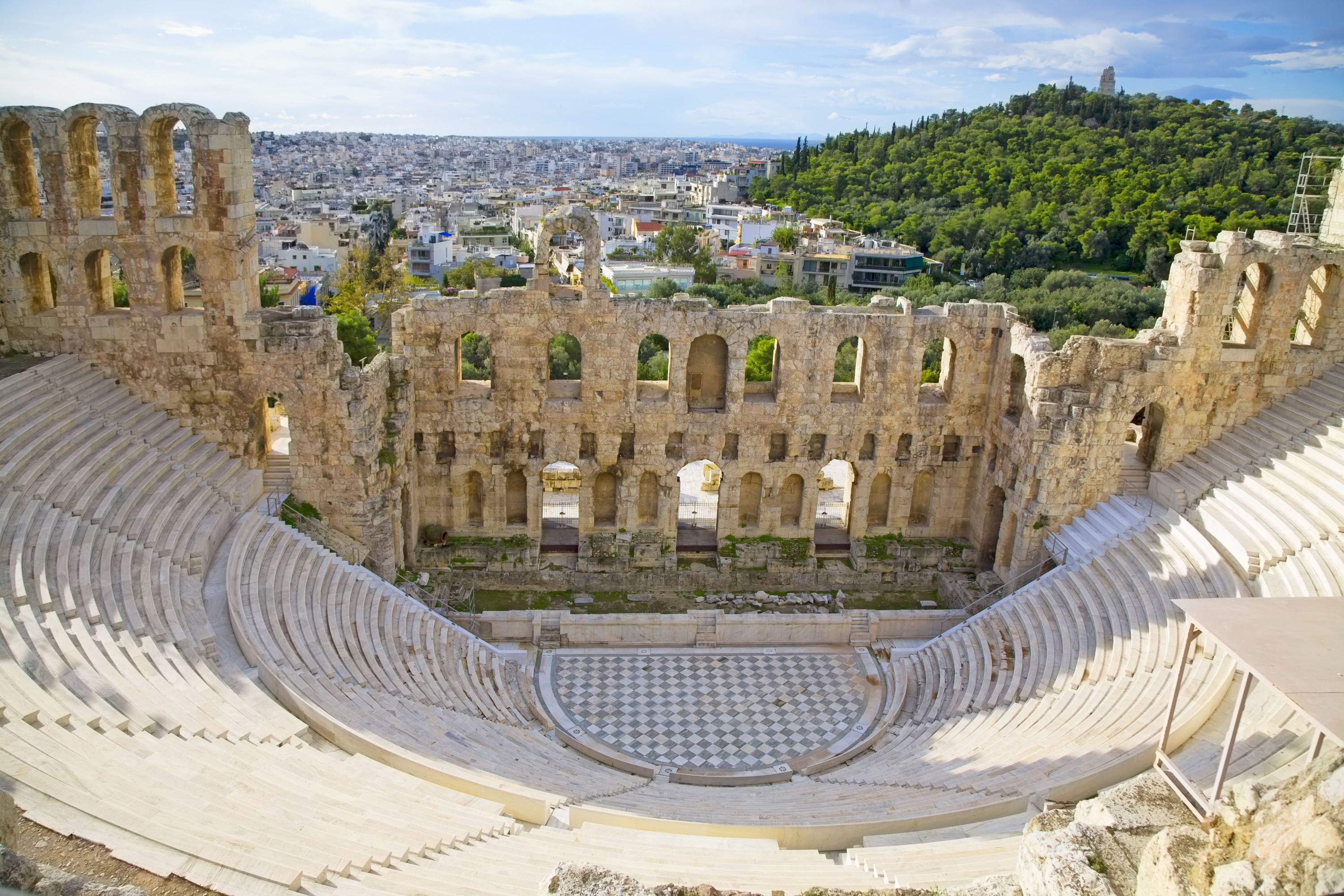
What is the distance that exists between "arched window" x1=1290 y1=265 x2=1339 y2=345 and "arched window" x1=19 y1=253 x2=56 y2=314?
29399 millimetres

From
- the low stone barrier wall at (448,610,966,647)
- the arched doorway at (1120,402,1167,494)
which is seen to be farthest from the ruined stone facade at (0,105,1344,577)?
the low stone barrier wall at (448,610,966,647)

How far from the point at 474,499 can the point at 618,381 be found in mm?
5384

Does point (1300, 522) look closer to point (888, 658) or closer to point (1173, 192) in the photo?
point (888, 658)

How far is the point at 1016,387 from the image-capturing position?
2517cm

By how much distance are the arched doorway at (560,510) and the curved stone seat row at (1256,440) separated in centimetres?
1493

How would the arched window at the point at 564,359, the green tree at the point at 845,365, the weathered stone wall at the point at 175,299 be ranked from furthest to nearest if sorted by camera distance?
the arched window at the point at 564,359 < the green tree at the point at 845,365 < the weathered stone wall at the point at 175,299

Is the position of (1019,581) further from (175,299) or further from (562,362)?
(562,362)

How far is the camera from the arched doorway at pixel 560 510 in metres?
25.9

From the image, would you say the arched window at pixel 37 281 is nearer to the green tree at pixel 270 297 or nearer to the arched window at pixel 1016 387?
the arched window at pixel 1016 387

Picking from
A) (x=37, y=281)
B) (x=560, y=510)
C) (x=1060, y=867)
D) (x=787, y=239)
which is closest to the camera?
(x=1060, y=867)

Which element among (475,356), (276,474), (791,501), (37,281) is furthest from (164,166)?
(475,356)

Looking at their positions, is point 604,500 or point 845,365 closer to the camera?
point 604,500

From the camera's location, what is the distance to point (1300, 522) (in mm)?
18703

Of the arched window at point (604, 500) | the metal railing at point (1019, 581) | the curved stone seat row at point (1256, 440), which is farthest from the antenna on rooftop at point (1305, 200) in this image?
the arched window at point (604, 500)
